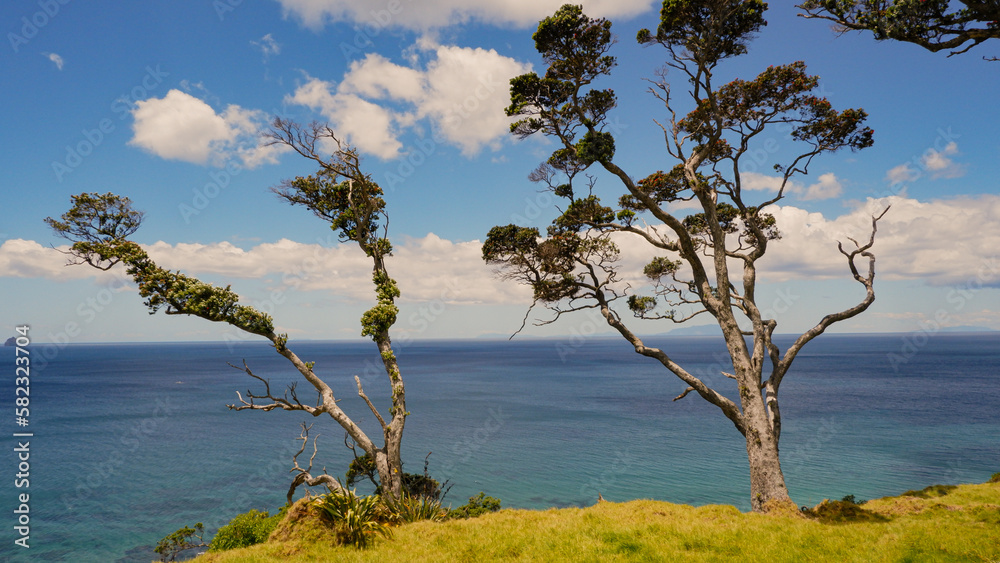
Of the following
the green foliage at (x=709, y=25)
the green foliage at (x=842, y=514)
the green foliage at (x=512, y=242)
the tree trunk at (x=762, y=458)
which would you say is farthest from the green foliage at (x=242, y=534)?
the green foliage at (x=709, y=25)

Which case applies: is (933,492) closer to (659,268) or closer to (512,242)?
(659,268)

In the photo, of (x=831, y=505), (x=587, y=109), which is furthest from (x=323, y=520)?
(x=587, y=109)

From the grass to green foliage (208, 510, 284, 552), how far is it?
585 centimetres

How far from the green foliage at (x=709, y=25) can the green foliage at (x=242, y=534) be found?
2264 centimetres

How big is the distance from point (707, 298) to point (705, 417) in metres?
54.8

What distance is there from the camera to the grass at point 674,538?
10375 millimetres

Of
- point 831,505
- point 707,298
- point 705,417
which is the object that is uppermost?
point 707,298

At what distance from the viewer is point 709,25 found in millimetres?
16266

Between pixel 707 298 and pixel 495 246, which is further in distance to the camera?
pixel 495 246

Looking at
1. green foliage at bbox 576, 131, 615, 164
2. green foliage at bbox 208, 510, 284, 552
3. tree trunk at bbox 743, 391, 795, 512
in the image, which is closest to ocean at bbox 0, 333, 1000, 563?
green foliage at bbox 208, 510, 284, 552

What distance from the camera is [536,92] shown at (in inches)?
691

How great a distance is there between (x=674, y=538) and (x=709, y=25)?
1623 centimetres

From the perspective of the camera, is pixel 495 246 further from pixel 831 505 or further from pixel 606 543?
pixel 831 505

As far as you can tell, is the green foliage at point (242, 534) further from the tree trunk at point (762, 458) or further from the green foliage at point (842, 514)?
the green foliage at point (842, 514)
